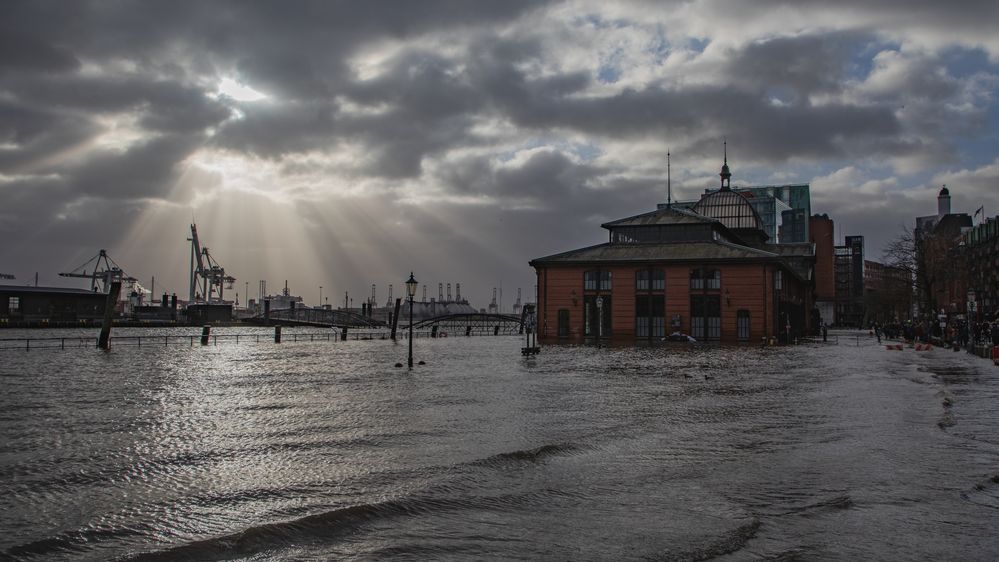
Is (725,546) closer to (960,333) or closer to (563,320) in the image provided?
(960,333)

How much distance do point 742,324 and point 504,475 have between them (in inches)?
2334

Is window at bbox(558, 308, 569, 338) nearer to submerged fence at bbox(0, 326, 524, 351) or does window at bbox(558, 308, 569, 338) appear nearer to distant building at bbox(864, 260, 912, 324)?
submerged fence at bbox(0, 326, 524, 351)

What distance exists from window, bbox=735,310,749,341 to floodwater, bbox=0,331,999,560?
42.9 meters

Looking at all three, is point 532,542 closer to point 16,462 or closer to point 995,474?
point 995,474

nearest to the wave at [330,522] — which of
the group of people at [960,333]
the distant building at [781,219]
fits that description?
the group of people at [960,333]

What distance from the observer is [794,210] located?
19438 centimetres

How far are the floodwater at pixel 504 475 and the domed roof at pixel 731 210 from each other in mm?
83246

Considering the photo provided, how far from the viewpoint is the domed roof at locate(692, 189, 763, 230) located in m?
104

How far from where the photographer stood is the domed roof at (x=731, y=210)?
4109 inches

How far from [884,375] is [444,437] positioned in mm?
22575

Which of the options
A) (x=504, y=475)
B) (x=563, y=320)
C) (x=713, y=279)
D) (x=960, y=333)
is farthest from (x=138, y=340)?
(x=504, y=475)

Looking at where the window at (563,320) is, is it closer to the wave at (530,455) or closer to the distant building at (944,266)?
the distant building at (944,266)

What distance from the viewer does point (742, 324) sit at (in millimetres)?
66375

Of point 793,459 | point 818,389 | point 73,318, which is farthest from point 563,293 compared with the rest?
point 73,318
